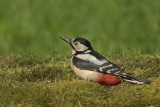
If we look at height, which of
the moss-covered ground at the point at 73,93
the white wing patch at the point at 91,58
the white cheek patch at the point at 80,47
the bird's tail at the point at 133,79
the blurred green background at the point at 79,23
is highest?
the blurred green background at the point at 79,23

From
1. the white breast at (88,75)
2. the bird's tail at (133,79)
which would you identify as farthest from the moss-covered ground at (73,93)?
the white breast at (88,75)

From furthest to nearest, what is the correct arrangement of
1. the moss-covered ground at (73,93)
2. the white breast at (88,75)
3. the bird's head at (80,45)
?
the bird's head at (80,45) < the white breast at (88,75) < the moss-covered ground at (73,93)

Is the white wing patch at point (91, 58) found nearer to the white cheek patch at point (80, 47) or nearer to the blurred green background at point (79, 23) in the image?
the white cheek patch at point (80, 47)

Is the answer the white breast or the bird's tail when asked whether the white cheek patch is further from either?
the bird's tail

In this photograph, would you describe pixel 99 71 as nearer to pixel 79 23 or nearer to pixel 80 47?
pixel 80 47

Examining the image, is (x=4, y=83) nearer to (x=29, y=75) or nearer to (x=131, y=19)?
(x=29, y=75)

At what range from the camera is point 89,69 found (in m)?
7.00

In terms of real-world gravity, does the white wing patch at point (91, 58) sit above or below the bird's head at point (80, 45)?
below

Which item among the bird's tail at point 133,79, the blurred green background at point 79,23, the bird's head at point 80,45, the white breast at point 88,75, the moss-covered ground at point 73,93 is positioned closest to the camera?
the moss-covered ground at point 73,93

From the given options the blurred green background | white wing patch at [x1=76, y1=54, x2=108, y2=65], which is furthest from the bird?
the blurred green background

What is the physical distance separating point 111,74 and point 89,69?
1.13 feet

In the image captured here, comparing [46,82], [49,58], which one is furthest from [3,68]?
[46,82]

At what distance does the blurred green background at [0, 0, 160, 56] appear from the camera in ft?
36.1

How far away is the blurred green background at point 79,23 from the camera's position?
1100 cm
